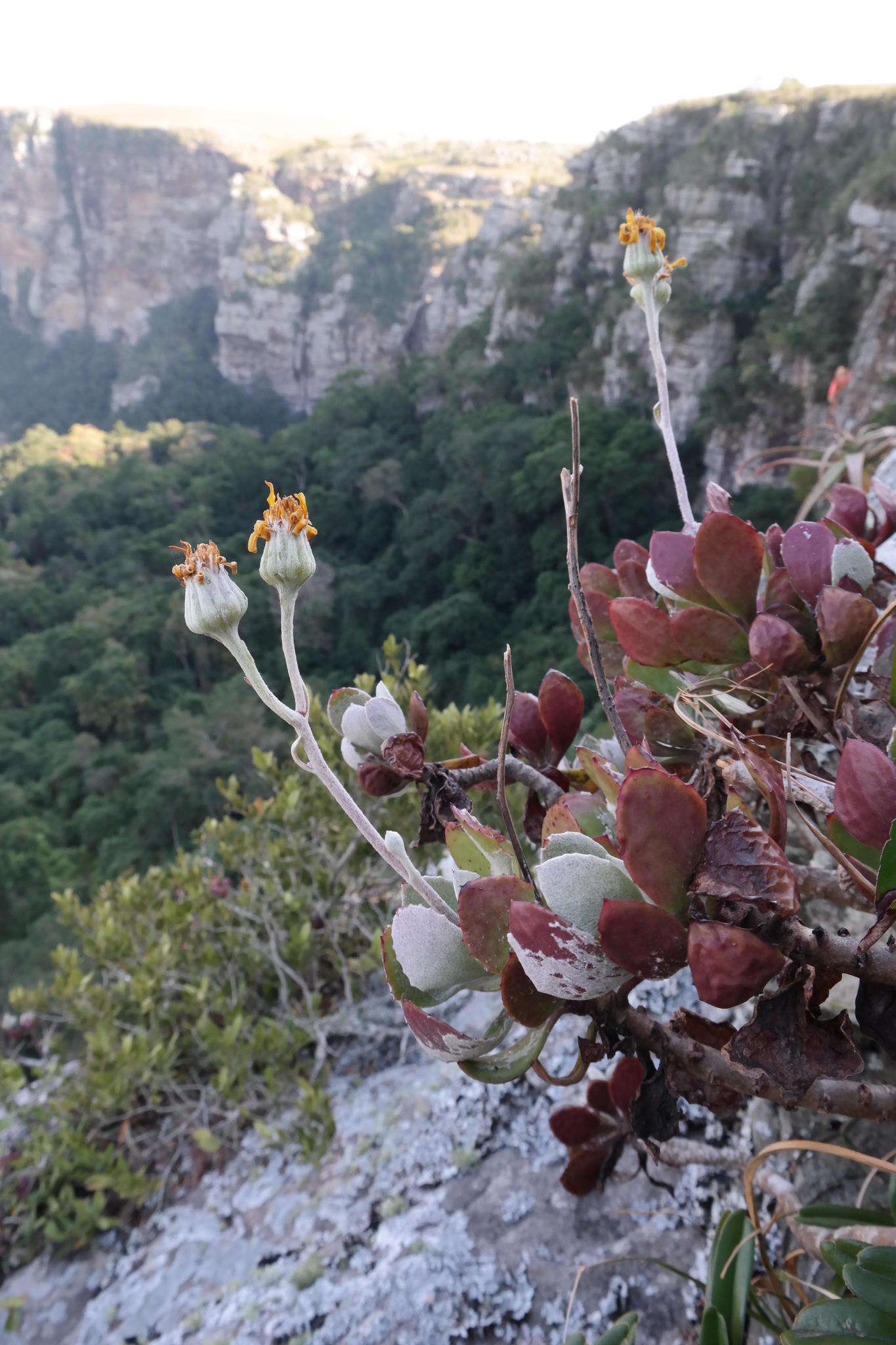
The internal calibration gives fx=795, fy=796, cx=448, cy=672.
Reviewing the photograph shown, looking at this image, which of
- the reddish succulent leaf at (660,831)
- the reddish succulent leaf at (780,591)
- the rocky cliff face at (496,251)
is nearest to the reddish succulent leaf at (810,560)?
the reddish succulent leaf at (780,591)

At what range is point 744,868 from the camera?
1.08 feet

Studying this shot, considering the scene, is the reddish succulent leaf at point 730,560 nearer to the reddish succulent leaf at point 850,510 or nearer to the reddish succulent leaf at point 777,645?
the reddish succulent leaf at point 777,645

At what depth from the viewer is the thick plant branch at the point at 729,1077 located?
422mm

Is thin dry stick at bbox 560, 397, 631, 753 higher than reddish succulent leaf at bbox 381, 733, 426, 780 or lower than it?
higher

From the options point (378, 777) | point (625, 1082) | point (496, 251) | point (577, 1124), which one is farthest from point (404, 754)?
point (496, 251)

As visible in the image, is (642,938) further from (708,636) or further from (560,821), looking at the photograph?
(708,636)

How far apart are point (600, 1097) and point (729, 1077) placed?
1.18 ft

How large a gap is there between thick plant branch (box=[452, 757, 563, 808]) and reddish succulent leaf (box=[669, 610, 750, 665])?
5.1 inches

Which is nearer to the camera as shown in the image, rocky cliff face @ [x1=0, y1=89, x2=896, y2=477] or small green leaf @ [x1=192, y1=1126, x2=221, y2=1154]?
small green leaf @ [x1=192, y1=1126, x2=221, y2=1154]

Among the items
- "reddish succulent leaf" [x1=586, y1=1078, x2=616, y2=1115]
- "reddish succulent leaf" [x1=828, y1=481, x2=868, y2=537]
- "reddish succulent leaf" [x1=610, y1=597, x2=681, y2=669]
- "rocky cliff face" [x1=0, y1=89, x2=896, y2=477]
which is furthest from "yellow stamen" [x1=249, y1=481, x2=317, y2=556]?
"rocky cliff face" [x1=0, y1=89, x2=896, y2=477]

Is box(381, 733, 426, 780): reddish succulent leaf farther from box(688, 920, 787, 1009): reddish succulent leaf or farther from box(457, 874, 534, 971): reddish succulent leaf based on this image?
box(688, 920, 787, 1009): reddish succulent leaf

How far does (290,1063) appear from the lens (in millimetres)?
1549

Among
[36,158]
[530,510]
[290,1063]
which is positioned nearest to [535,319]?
[530,510]

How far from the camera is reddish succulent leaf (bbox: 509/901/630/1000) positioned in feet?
1.13
